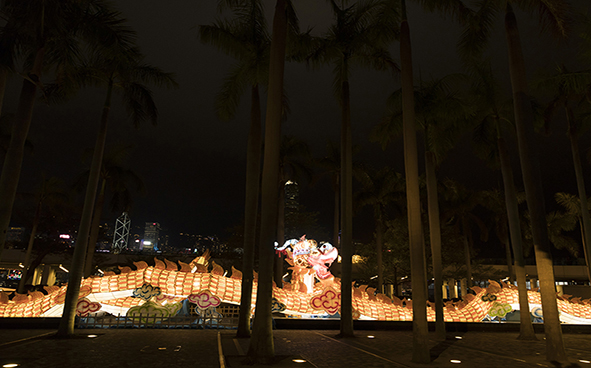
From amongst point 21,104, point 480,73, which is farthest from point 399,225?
point 21,104

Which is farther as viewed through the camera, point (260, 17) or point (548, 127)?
point (548, 127)

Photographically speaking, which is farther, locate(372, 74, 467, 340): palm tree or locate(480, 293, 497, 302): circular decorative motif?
locate(480, 293, 497, 302): circular decorative motif

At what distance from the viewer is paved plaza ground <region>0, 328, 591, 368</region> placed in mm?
7793

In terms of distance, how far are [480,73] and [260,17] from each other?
870cm

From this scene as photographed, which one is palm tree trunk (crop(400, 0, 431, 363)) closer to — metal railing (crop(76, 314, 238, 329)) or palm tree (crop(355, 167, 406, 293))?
metal railing (crop(76, 314, 238, 329))

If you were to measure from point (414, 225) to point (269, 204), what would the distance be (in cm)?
342

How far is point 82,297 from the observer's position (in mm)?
13445

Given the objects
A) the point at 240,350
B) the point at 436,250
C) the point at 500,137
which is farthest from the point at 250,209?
the point at 500,137

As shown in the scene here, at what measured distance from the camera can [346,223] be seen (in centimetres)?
1300

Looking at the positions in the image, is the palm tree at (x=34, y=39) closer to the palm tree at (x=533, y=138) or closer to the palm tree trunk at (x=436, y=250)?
the palm tree at (x=533, y=138)

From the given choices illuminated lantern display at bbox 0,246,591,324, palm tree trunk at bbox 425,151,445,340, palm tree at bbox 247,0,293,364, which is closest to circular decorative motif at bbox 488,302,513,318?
illuminated lantern display at bbox 0,246,591,324

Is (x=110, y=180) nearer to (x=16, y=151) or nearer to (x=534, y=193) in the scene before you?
(x=16, y=151)

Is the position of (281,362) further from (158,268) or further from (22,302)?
(22,302)

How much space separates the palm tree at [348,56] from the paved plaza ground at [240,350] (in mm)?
2252
